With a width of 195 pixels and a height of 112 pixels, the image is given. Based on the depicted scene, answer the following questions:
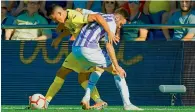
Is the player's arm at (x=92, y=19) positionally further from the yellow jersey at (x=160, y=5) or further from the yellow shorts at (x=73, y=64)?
the yellow jersey at (x=160, y=5)

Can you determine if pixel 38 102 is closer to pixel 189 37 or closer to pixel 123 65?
pixel 123 65

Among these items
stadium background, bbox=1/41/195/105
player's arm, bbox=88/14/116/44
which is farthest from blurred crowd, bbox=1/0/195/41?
player's arm, bbox=88/14/116/44

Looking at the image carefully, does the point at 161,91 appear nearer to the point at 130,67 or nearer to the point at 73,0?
the point at 130,67

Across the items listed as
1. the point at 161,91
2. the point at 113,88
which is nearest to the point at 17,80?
the point at 113,88

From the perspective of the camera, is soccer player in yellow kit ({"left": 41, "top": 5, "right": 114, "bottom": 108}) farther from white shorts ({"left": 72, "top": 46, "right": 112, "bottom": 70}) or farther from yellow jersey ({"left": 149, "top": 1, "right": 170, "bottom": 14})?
yellow jersey ({"left": 149, "top": 1, "right": 170, "bottom": 14})

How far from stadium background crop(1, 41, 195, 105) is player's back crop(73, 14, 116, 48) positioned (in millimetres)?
2556

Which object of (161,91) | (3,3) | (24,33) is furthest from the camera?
(3,3)

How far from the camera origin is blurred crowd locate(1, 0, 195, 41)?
11578mm

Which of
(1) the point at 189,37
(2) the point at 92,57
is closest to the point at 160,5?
(1) the point at 189,37

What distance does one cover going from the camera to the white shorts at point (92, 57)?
28.7 ft

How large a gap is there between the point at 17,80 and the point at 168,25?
9.24 ft

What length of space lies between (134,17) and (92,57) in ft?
11.4

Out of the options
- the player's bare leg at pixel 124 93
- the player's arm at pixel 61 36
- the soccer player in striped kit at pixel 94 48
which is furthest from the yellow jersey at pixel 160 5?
the player's bare leg at pixel 124 93

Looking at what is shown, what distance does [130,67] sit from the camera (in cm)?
1135
